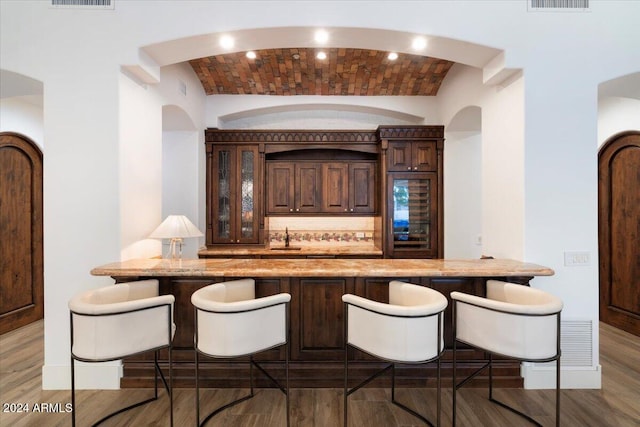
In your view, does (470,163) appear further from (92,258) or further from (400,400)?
(92,258)

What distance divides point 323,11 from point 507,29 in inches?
63.4

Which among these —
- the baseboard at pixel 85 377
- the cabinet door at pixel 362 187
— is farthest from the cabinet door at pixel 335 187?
the baseboard at pixel 85 377

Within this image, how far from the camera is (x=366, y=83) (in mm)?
4824

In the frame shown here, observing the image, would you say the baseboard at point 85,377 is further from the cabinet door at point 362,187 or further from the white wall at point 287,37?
the cabinet door at point 362,187

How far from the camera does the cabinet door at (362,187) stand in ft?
17.0

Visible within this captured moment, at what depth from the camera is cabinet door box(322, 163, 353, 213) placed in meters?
5.17

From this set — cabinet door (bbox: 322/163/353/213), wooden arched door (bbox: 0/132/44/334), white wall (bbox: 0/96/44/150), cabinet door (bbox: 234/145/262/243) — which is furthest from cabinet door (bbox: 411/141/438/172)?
wooden arched door (bbox: 0/132/44/334)

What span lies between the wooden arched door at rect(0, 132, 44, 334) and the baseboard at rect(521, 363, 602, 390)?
5.75 meters

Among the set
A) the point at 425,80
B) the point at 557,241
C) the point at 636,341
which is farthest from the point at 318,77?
the point at 636,341

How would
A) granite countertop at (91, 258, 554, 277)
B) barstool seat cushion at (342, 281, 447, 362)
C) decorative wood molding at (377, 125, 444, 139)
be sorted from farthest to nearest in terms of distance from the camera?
decorative wood molding at (377, 125, 444, 139), granite countertop at (91, 258, 554, 277), barstool seat cushion at (342, 281, 447, 362)

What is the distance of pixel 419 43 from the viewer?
2922 mm

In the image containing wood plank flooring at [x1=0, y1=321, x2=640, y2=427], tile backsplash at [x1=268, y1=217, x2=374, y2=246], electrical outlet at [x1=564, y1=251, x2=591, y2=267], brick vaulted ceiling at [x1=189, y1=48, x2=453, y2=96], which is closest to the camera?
wood plank flooring at [x1=0, y1=321, x2=640, y2=427]

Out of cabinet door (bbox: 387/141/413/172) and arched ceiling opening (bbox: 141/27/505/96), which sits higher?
arched ceiling opening (bbox: 141/27/505/96)

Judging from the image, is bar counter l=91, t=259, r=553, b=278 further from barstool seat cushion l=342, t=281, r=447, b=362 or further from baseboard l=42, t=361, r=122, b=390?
baseboard l=42, t=361, r=122, b=390
